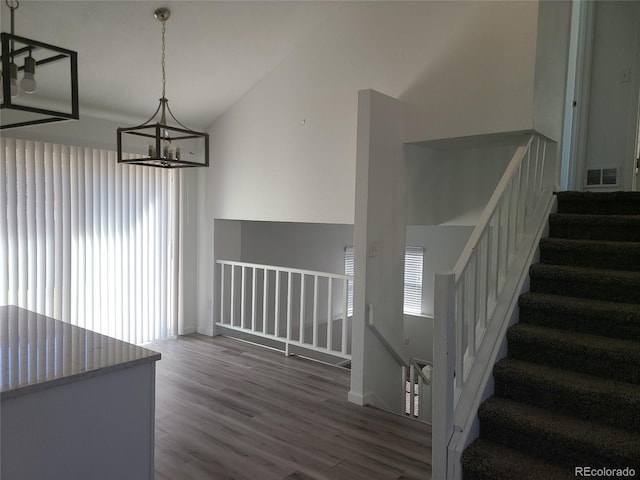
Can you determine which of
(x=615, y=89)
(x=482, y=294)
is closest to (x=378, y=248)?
(x=482, y=294)

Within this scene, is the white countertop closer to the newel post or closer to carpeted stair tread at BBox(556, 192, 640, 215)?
the newel post

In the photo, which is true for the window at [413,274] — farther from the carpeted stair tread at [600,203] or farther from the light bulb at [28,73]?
the light bulb at [28,73]

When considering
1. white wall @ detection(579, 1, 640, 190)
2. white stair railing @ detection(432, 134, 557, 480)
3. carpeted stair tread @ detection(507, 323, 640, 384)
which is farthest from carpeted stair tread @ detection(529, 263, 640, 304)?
white wall @ detection(579, 1, 640, 190)

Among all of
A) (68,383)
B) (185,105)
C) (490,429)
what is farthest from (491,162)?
(68,383)

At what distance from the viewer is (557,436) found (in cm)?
239

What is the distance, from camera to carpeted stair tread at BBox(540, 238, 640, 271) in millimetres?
3195

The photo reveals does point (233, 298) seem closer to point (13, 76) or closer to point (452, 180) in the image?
point (452, 180)

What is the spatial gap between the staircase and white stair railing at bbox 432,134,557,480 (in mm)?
99

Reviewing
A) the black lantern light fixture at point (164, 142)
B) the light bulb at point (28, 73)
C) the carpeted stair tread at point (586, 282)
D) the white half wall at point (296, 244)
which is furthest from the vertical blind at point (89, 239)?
the carpeted stair tread at point (586, 282)

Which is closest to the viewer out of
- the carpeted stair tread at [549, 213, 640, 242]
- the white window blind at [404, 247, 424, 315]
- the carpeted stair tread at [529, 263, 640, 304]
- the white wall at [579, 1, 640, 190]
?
the carpeted stair tread at [529, 263, 640, 304]

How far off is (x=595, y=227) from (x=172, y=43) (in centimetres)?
376

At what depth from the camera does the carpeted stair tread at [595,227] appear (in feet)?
11.1

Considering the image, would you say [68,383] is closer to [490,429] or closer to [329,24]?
[490,429]

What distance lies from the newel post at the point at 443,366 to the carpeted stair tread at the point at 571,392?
1.78 feet
